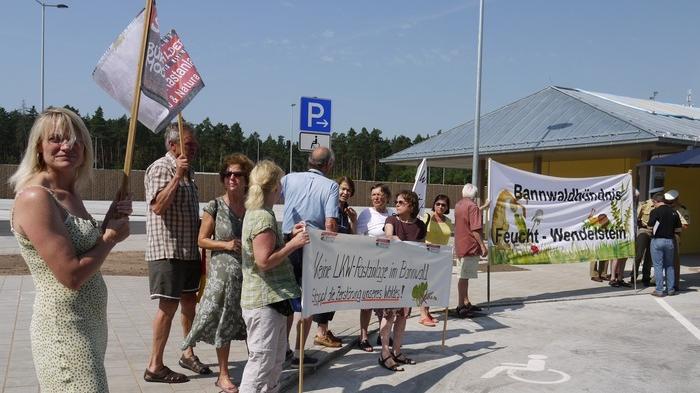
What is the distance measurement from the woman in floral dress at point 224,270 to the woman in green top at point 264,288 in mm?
528

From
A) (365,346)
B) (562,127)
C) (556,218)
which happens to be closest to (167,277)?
(365,346)

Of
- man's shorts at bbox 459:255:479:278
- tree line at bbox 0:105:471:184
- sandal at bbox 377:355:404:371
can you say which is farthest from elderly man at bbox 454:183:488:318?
tree line at bbox 0:105:471:184

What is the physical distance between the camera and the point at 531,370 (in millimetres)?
5672

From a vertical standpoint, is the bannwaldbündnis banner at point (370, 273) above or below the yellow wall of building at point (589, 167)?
below

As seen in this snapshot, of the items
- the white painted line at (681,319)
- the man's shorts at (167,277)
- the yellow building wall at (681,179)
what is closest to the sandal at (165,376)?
the man's shorts at (167,277)

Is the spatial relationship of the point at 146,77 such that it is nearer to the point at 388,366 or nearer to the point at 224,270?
the point at 224,270

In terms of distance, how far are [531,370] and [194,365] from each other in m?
3.19

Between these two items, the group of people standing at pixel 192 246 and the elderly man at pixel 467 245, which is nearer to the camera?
the group of people standing at pixel 192 246

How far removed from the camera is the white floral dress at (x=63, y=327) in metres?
2.22

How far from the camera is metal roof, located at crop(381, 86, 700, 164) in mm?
14898

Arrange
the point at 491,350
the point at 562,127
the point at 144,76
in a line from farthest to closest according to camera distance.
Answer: the point at 562,127, the point at 491,350, the point at 144,76

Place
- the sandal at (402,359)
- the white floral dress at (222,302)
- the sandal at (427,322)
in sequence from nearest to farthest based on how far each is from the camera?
the white floral dress at (222,302) < the sandal at (402,359) < the sandal at (427,322)

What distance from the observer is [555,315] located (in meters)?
8.48

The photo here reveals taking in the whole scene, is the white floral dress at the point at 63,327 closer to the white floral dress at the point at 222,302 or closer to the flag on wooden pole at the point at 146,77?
the flag on wooden pole at the point at 146,77
